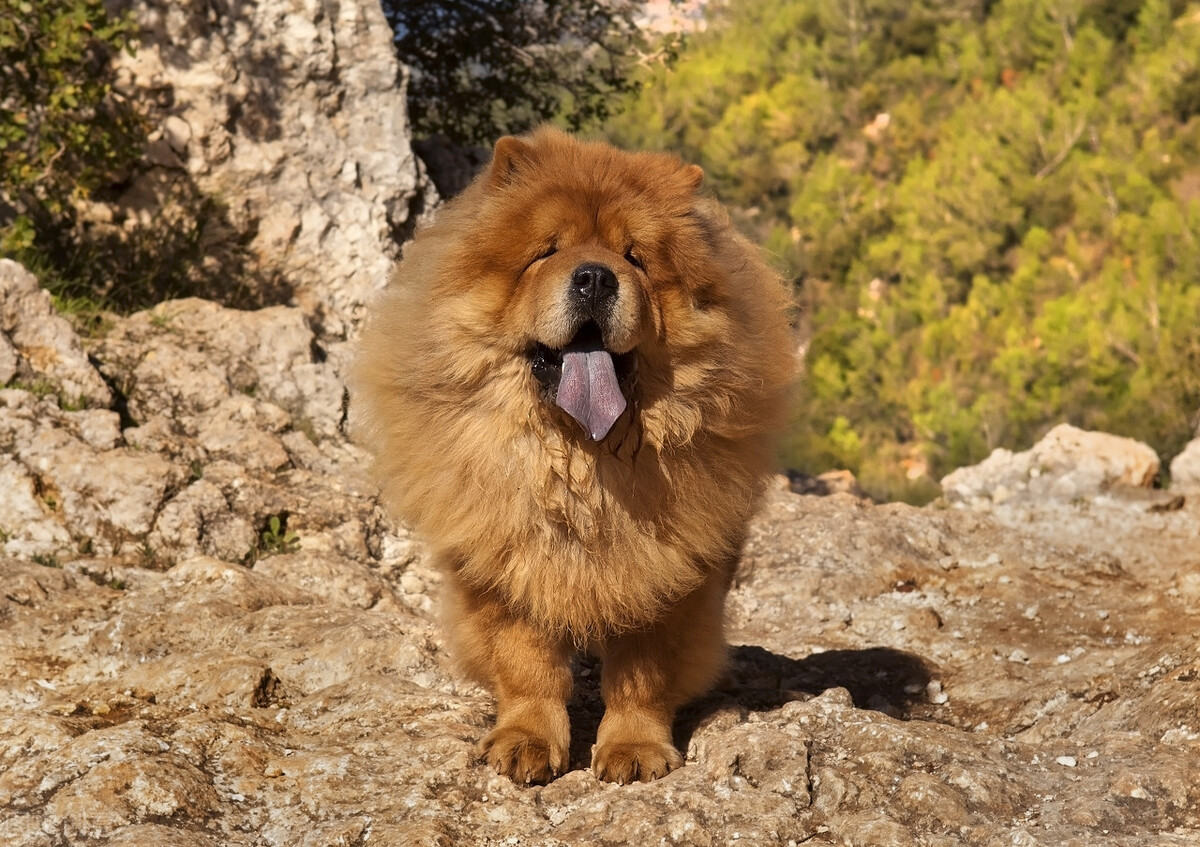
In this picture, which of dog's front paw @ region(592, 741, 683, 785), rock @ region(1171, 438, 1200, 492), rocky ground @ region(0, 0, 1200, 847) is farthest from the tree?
rock @ region(1171, 438, 1200, 492)

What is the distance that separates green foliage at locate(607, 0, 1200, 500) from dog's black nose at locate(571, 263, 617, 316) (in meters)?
13.1

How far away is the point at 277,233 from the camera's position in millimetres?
6660

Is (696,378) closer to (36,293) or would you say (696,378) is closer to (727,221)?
(727,221)

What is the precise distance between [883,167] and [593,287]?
3059 centimetres

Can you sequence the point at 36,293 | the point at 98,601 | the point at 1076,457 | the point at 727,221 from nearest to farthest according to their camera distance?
the point at 727,221 < the point at 98,601 < the point at 36,293 < the point at 1076,457

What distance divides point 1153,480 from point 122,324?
666cm

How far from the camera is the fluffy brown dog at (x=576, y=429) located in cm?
316

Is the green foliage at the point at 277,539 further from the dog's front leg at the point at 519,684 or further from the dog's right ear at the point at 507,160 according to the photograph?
the dog's right ear at the point at 507,160

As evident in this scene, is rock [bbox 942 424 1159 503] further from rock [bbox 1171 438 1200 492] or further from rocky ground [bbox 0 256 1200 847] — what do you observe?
rock [bbox 1171 438 1200 492]

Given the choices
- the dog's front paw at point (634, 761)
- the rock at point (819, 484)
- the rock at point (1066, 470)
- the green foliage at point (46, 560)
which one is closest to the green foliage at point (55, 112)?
the green foliage at point (46, 560)

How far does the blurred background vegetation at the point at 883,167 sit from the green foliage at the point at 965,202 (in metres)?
0.07

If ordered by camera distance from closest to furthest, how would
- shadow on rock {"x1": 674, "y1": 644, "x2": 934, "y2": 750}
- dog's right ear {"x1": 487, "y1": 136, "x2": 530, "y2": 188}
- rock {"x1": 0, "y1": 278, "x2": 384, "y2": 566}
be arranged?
dog's right ear {"x1": 487, "y1": 136, "x2": 530, "y2": 188} < shadow on rock {"x1": 674, "y1": 644, "x2": 934, "y2": 750} < rock {"x1": 0, "y1": 278, "x2": 384, "y2": 566}

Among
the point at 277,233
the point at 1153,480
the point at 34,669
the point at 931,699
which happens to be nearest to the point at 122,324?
the point at 277,233

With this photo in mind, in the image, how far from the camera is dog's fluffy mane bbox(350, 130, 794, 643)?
323 centimetres
